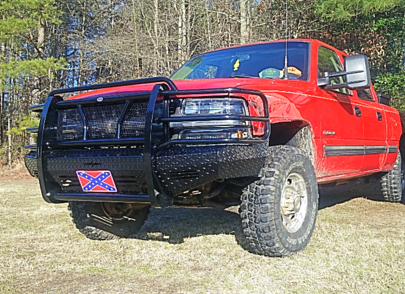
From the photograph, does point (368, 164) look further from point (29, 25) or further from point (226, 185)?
point (29, 25)

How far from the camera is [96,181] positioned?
298 cm

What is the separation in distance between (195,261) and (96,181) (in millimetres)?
988

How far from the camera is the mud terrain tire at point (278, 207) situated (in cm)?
308

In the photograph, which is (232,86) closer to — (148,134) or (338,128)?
(148,134)

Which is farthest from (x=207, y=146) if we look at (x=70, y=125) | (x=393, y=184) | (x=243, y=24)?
(x=243, y=24)

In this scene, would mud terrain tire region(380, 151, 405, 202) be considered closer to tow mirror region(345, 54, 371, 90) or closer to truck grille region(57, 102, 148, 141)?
tow mirror region(345, 54, 371, 90)

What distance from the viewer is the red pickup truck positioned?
2744 millimetres

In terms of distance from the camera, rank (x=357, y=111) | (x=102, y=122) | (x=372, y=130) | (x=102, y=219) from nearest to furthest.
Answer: (x=102, y=122), (x=102, y=219), (x=357, y=111), (x=372, y=130)

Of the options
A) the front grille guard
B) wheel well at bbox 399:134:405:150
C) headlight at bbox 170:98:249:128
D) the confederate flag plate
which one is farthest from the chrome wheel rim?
wheel well at bbox 399:134:405:150

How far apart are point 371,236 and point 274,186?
151cm

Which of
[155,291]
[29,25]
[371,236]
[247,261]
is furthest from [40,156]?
[29,25]

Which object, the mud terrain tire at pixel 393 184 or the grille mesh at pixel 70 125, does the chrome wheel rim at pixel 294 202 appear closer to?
the grille mesh at pixel 70 125

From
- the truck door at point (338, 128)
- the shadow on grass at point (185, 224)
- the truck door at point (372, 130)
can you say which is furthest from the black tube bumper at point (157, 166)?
the truck door at point (372, 130)

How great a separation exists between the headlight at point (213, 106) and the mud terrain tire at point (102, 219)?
1410 mm
